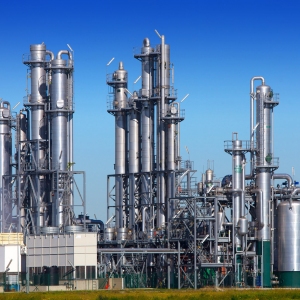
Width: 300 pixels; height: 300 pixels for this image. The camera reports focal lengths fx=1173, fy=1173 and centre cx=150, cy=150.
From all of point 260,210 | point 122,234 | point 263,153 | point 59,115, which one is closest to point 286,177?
point 263,153

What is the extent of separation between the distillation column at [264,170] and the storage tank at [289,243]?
1.15 metres

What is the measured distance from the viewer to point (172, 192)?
9844 centimetres

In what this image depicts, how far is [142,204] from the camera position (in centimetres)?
10125

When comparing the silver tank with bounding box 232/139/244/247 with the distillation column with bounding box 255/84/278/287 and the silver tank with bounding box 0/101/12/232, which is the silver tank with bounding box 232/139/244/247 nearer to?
the distillation column with bounding box 255/84/278/287

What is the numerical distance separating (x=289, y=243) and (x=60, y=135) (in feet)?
72.7

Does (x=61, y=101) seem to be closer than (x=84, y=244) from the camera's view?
No

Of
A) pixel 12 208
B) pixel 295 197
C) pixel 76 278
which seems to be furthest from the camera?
pixel 12 208

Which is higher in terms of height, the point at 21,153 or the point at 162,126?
the point at 162,126

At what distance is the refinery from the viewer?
93.8 metres

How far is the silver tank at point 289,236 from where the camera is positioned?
314 feet

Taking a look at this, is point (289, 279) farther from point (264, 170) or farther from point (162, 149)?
point (162, 149)

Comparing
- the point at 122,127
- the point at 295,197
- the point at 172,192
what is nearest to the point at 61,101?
the point at 122,127

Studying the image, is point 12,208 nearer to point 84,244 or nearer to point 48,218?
point 48,218

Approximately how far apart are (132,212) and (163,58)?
537 inches
